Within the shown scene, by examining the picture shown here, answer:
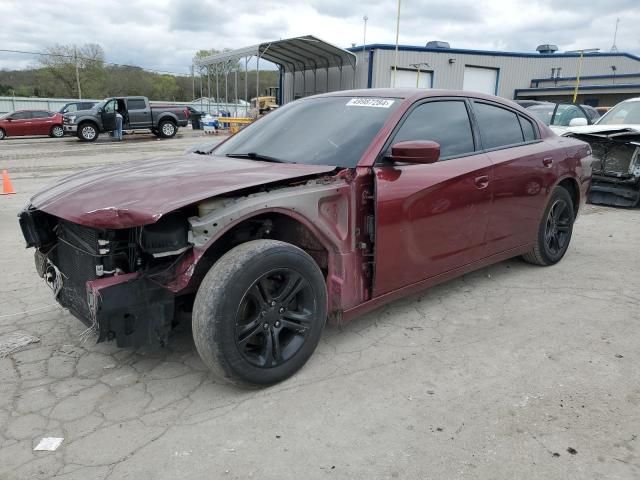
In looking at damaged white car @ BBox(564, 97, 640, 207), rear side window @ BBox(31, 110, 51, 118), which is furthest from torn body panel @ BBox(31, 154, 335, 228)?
rear side window @ BBox(31, 110, 51, 118)

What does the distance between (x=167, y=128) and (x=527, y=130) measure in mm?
22169

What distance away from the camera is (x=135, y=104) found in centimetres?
2339

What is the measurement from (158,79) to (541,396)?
68.6 meters

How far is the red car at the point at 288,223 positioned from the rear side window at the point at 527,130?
17 cm

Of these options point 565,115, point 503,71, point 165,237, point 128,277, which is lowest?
point 128,277

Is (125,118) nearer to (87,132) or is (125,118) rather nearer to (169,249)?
(87,132)

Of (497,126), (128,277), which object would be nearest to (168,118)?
(497,126)

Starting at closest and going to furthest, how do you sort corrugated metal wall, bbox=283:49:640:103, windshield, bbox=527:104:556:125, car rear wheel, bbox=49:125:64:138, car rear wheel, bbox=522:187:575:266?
car rear wheel, bbox=522:187:575:266, windshield, bbox=527:104:556:125, car rear wheel, bbox=49:125:64:138, corrugated metal wall, bbox=283:49:640:103

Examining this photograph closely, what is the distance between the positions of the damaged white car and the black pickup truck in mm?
19948

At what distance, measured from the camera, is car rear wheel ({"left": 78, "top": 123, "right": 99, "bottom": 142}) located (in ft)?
72.9

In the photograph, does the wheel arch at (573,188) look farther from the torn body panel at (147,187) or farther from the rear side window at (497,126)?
the torn body panel at (147,187)

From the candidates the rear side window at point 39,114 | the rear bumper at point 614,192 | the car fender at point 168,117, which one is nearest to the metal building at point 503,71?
the car fender at point 168,117

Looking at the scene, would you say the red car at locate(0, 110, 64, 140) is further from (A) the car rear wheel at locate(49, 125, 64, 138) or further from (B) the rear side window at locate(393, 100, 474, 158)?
(B) the rear side window at locate(393, 100, 474, 158)

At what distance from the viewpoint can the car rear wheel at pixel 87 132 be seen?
72.9 feet
